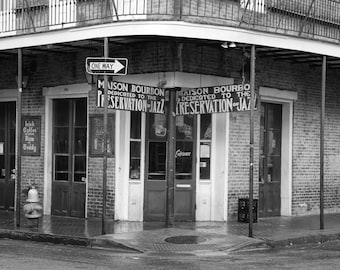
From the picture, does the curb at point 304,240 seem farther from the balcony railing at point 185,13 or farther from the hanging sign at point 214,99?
the balcony railing at point 185,13

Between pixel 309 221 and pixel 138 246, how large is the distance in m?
5.54

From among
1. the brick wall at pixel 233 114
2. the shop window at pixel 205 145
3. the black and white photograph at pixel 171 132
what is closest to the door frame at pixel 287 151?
the black and white photograph at pixel 171 132

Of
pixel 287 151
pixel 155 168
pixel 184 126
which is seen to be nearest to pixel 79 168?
pixel 155 168

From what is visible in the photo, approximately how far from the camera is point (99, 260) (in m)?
9.80

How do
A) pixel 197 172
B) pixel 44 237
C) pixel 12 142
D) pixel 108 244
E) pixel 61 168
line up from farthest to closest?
pixel 12 142 → pixel 61 168 → pixel 197 172 → pixel 44 237 → pixel 108 244

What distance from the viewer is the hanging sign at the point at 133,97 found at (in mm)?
12109

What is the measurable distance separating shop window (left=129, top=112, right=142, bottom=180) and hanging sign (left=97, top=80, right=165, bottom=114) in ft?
3.27

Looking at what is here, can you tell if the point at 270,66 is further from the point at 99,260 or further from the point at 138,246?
the point at 99,260

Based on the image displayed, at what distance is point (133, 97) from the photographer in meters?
12.7

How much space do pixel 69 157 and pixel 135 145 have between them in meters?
2.09

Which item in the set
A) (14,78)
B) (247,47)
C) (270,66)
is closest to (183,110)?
(247,47)

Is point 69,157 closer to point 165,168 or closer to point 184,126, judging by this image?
point 165,168

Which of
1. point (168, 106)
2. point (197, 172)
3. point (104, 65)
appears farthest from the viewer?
point (197, 172)

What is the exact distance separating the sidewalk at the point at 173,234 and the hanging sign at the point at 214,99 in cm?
254
